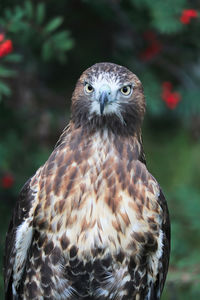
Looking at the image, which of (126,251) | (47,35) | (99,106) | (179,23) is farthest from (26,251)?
(179,23)

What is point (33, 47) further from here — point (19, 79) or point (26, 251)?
point (26, 251)

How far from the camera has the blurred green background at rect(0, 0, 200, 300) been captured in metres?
5.77

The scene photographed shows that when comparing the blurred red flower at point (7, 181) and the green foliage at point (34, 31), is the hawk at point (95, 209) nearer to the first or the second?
the green foliage at point (34, 31)

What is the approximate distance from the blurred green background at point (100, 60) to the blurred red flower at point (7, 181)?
0.03ft

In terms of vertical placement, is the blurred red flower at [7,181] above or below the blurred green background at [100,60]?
below

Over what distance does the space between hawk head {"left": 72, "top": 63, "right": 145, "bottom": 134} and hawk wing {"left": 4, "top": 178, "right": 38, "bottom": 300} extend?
58 centimetres

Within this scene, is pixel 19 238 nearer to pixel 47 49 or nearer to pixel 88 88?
pixel 88 88

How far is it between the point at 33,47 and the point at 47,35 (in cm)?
37

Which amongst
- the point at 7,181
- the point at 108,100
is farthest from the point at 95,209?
the point at 7,181

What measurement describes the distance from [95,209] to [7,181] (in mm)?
1967

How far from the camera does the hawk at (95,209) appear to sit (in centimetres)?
421

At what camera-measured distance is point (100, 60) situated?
656 centimetres

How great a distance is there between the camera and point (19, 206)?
4.41m

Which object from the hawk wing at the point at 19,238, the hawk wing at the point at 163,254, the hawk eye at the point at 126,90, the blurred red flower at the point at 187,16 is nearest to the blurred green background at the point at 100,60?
the blurred red flower at the point at 187,16
